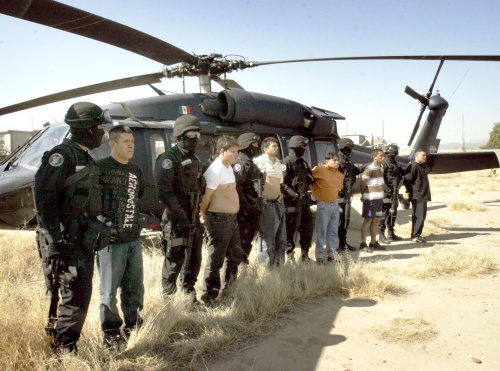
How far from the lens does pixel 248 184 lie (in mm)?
5223

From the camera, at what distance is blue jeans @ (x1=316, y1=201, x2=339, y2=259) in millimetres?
6398

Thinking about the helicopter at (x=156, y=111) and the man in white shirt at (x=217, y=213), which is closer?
the man in white shirt at (x=217, y=213)

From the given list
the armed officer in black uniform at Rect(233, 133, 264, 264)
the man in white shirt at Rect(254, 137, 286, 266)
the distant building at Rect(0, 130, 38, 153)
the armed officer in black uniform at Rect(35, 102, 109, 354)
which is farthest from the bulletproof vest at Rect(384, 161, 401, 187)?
the distant building at Rect(0, 130, 38, 153)

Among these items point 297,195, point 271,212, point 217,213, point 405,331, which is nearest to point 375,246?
point 297,195

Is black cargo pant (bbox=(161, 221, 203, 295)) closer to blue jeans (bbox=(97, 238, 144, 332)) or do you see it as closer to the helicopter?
blue jeans (bbox=(97, 238, 144, 332))

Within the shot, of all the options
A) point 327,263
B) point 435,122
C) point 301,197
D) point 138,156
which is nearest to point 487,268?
point 327,263

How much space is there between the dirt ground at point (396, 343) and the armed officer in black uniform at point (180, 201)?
1.09 meters

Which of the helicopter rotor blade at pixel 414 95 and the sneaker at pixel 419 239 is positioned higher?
the helicopter rotor blade at pixel 414 95

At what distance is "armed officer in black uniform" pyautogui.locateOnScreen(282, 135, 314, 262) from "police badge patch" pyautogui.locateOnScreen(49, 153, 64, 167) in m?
3.65

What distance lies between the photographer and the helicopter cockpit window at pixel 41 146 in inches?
239

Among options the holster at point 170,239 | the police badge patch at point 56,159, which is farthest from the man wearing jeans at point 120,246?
the holster at point 170,239

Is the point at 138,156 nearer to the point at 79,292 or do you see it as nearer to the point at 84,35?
the point at 84,35

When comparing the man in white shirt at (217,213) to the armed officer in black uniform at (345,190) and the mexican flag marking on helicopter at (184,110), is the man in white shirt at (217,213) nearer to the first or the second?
the mexican flag marking on helicopter at (184,110)

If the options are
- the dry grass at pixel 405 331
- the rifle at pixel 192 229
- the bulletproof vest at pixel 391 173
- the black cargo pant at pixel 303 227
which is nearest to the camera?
the dry grass at pixel 405 331
